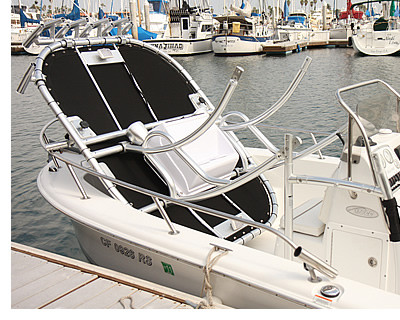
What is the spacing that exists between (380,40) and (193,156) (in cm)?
2191

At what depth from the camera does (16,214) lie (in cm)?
557

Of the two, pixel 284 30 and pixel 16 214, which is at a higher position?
pixel 284 30

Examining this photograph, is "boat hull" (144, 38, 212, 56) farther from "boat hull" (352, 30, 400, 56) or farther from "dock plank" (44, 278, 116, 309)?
"dock plank" (44, 278, 116, 309)

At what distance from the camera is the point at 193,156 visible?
144 inches

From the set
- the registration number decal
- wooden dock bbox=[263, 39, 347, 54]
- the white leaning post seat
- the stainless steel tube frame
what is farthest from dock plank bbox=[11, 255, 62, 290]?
wooden dock bbox=[263, 39, 347, 54]

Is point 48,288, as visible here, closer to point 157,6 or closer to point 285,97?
point 285,97

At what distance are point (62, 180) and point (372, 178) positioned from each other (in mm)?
2454

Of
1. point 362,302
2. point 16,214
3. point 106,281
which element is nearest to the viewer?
point 362,302

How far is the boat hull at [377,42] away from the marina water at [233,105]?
548 millimetres

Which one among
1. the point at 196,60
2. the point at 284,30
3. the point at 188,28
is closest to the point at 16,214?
the point at 196,60

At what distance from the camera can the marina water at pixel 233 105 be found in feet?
17.2

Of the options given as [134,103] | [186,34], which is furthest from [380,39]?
[134,103]

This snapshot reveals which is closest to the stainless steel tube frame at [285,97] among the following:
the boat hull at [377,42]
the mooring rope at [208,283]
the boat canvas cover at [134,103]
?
the boat canvas cover at [134,103]
